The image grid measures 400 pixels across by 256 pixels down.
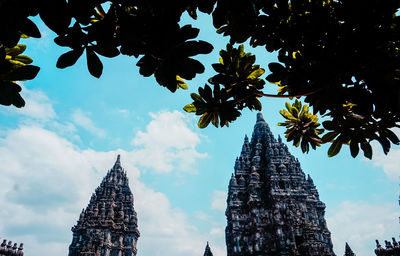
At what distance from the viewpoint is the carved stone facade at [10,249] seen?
20794 millimetres

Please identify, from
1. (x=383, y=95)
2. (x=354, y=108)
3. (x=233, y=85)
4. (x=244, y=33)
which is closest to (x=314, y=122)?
(x=354, y=108)

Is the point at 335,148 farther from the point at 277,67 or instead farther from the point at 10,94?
the point at 10,94

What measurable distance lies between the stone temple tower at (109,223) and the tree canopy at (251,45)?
97.6ft

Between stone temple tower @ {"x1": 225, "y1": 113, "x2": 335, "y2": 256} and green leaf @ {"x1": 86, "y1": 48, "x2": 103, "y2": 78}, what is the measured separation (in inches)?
878

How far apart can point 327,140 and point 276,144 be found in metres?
29.3

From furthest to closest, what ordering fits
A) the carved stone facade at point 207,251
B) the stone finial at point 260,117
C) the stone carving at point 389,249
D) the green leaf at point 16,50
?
1. the stone finial at point 260,117
2. the carved stone facade at point 207,251
3. the stone carving at point 389,249
4. the green leaf at point 16,50

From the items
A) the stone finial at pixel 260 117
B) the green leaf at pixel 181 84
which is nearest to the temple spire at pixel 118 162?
the stone finial at pixel 260 117

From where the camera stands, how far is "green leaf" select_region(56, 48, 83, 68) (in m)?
1.90

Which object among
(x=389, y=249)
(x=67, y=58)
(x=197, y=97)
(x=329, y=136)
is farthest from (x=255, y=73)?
(x=389, y=249)

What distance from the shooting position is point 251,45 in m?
3.32

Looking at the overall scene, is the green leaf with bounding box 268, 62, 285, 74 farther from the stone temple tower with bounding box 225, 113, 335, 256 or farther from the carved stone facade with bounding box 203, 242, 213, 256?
the carved stone facade with bounding box 203, 242, 213, 256

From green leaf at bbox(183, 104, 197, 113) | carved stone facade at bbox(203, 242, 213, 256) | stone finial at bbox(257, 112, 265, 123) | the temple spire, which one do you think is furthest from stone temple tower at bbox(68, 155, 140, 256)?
green leaf at bbox(183, 104, 197, 113)

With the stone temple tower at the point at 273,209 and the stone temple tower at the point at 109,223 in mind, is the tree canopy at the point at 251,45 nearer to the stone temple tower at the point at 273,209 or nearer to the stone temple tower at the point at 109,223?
the stone temple tower at the point at 273,209

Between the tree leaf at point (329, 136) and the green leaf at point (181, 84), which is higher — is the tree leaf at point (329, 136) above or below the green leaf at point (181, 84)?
below
